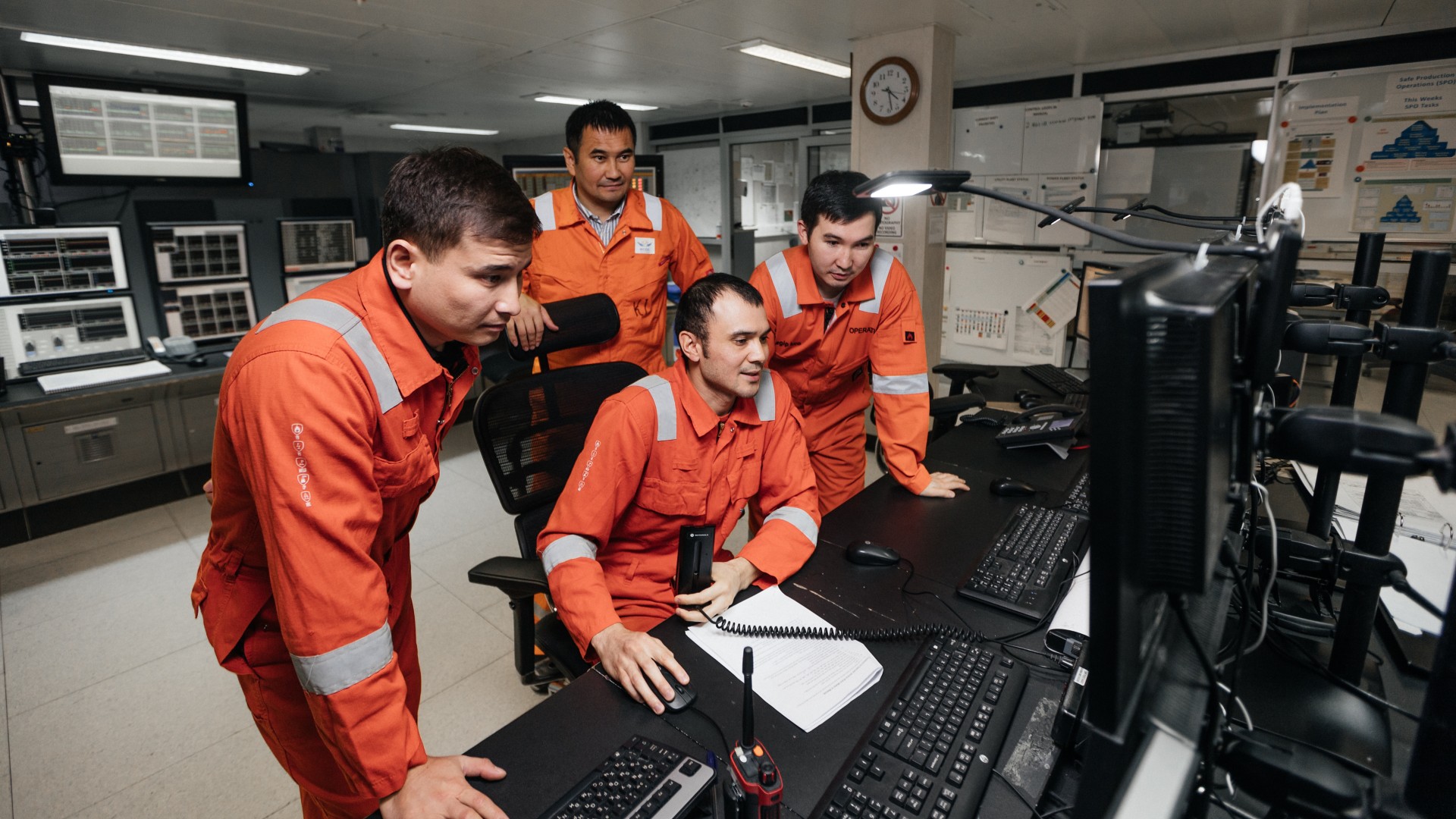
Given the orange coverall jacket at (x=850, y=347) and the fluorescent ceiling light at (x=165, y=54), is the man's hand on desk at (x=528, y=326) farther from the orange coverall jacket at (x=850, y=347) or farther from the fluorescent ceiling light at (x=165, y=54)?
the fluorescent ceiling light at (x=165, y=54)

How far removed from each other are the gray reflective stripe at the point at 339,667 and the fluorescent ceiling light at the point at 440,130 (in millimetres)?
7977

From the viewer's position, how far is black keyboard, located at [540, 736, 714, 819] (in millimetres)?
838

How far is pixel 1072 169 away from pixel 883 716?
4.51m

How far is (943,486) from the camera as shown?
5.92 ft

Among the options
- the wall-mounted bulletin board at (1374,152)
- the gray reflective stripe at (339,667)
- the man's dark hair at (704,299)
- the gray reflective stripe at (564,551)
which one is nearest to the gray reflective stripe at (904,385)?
the man's dark hair at (704,299)

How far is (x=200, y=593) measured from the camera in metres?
1.12

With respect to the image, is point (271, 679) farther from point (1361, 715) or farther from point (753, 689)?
point (1361, 715)

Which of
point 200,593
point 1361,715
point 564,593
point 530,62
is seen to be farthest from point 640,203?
point 530,62

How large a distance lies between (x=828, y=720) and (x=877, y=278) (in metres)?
1.47

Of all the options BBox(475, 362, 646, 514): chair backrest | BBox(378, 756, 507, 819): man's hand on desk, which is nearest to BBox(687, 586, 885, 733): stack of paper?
BBox(378, 756, 507, 819): man's hand on desk

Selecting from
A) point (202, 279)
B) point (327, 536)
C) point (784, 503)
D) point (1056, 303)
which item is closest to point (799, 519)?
point (784, 503)

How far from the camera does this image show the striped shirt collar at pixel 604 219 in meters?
2.37

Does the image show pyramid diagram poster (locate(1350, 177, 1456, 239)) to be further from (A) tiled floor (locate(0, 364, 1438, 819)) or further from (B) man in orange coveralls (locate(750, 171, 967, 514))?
(B) man in orange coveralls (locate(750, 171, 967, 514))

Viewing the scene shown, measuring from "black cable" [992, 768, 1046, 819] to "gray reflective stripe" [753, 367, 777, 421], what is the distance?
93cm
